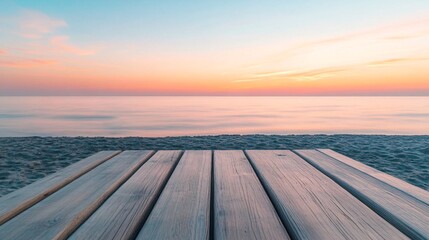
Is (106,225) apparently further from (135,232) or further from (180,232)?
(180,232)

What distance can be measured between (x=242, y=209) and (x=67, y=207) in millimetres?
683

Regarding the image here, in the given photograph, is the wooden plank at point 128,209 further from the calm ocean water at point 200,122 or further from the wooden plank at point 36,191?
the calm ocean water at point 200,122

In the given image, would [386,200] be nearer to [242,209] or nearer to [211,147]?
[242,209]

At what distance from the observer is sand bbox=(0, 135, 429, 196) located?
6.29 meters

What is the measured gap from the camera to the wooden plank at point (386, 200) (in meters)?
1.07

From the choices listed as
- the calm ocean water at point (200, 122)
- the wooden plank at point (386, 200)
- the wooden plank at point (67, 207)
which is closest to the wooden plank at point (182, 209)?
the wooden plank at point (67, 207)

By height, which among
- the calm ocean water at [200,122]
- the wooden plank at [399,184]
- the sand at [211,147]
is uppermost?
the calm ocean water at [200,122]

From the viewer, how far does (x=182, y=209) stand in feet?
3.95

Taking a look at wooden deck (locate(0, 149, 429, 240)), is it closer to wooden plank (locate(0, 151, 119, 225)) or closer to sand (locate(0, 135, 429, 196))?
wooden plank (locate(0, 151, 119, 225))

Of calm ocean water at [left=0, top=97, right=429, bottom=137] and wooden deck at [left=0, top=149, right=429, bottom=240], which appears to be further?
calm ocean water at [left=0, top=97, right=429, bottom=137]

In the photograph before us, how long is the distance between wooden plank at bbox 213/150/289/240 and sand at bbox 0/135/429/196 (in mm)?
4802

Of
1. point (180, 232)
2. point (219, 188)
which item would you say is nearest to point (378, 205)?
point (219, 188)

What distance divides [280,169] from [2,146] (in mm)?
9874

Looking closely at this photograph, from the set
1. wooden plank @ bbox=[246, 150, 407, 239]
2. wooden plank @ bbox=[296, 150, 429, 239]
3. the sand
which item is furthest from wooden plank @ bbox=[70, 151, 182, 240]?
the sand
